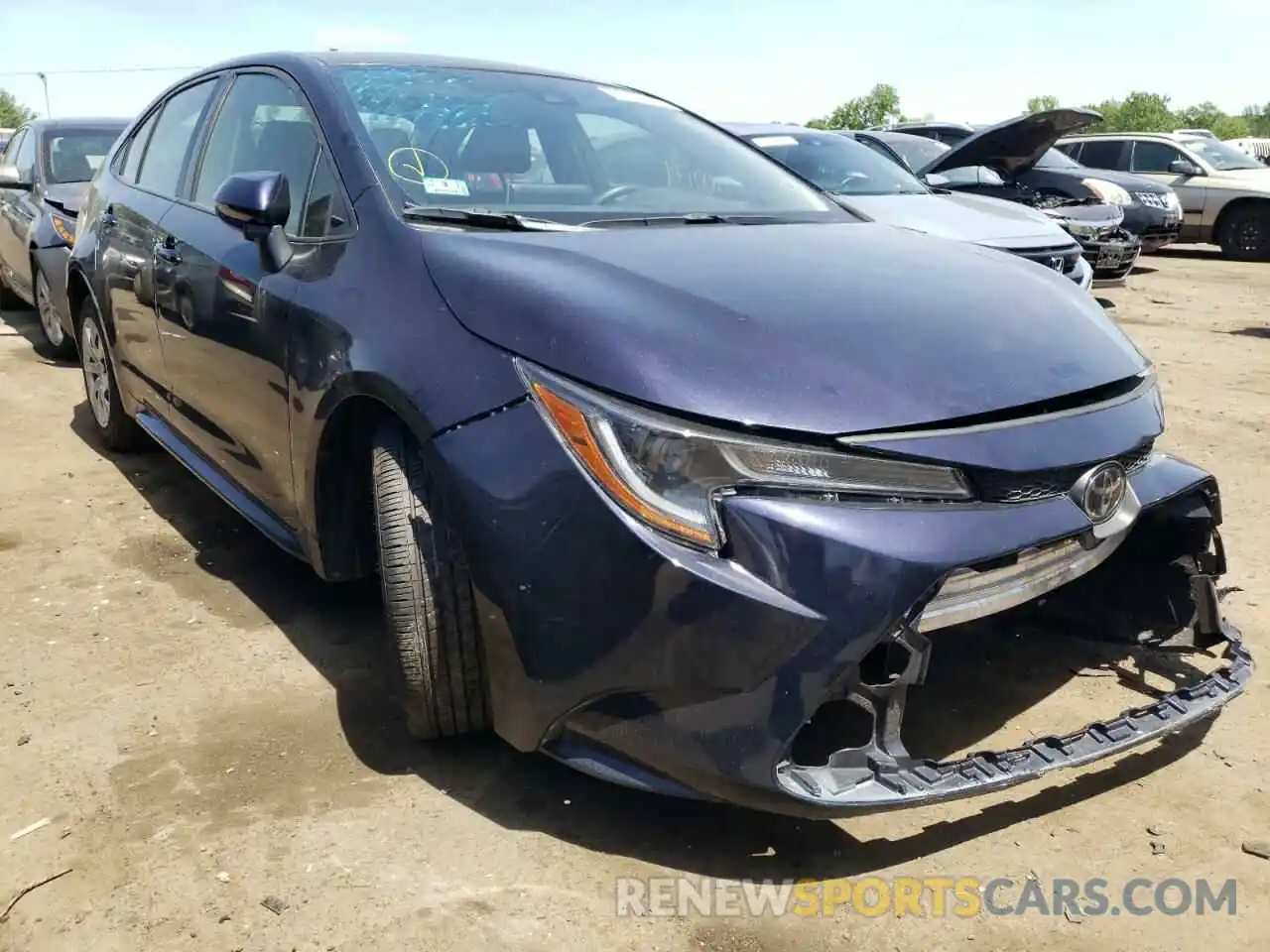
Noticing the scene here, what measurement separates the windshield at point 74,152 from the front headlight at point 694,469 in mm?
6274

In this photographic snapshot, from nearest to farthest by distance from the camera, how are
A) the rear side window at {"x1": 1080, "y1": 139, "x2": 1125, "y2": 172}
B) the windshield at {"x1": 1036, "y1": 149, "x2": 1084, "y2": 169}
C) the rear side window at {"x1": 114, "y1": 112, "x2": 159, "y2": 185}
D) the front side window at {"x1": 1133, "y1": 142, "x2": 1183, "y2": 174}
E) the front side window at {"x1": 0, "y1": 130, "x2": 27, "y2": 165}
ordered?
the rear side window at {"x1": 114, "y1": 112, "x2": 159, "y2": 185} < the front side window at {"x1": 0, "y1": 130, "x2": 27, "y2": 165} < the windshield at {"x1": 1036, "y1": 149, "x2": 1084, "y2": 169} < the front side window at {"x1": 1133, "y1": 142, "x2": 1183, "y2": 174} < the rear side window at {"x1": 1080, "y1": 139, "x2": 1125, "y2": 172}

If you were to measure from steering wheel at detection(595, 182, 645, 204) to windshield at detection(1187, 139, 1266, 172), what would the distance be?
530 inches

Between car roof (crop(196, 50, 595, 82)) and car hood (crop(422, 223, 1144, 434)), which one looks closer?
car hood (crop(422, 223, 1144, 434))

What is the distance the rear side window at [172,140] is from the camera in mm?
3762

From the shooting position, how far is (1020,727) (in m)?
2.55

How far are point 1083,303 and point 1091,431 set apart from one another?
1.98 feet

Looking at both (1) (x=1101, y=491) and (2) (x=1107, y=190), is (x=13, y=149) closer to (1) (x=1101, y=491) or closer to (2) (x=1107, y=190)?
(1) (x=1101, y=491)

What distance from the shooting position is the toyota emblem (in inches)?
81.4

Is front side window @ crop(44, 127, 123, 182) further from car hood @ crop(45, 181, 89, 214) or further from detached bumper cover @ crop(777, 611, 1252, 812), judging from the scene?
detached bumper cover @ crop(777, 611, 1252, 812)

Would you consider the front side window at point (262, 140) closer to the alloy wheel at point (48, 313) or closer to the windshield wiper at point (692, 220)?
the windshield wiper at point (692, 220)

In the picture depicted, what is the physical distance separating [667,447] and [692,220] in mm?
1105

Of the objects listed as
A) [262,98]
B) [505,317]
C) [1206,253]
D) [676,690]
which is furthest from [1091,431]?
[1206,253]

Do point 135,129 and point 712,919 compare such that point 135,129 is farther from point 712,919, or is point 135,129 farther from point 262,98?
point 712,919

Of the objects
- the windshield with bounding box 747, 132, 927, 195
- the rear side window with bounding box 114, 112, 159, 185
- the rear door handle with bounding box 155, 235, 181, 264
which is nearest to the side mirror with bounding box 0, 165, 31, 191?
the rear side window with bounding box 114, 112, 159, 185
